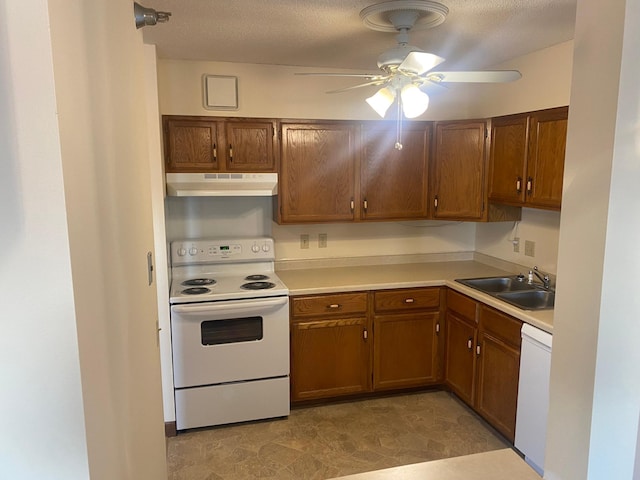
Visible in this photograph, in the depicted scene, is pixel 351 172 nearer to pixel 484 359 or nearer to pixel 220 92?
pixel 220 92

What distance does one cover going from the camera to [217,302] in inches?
118

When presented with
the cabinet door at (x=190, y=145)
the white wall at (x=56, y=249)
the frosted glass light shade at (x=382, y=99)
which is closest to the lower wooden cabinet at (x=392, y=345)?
the cabinet door at (x=190, y=145)

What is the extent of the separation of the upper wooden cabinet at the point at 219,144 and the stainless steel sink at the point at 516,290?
1709 mm

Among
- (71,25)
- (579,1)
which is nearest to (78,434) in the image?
(71,25)

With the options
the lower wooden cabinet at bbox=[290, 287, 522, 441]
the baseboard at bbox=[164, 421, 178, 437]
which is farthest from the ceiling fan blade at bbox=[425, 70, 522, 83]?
the baseboard at bbox=[164, 421, 178, 437]

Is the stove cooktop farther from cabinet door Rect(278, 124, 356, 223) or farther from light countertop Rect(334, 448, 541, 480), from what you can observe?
light countertop Rect(334, 448, 541, 480)

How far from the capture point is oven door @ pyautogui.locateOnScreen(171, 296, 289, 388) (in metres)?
2.98

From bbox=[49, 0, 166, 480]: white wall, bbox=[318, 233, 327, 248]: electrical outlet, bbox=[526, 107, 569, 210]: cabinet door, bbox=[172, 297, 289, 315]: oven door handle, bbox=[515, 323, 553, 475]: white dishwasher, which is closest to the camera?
bbox=[49, 0, 166, 480]: white wall

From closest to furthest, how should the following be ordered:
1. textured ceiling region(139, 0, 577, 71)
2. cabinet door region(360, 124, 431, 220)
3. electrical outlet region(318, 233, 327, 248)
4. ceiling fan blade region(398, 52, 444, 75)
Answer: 1. ceiling fan blade region(398, 52, 444, 75)
2. textured ceiling region(139, 0, 577, 71)
3. cabinet door region(360, 124, 431, 220)
4. electrical outlet region(318, 233, 327, 248)

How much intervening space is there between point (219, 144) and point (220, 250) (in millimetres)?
798

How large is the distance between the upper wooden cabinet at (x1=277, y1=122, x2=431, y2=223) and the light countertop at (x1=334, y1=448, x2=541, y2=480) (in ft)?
7.82

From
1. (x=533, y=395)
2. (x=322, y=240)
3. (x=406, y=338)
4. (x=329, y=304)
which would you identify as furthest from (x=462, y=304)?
(x=322, y=240)

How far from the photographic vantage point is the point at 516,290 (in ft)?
10.9

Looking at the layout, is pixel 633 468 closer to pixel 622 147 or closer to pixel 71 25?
pixel 622 147
